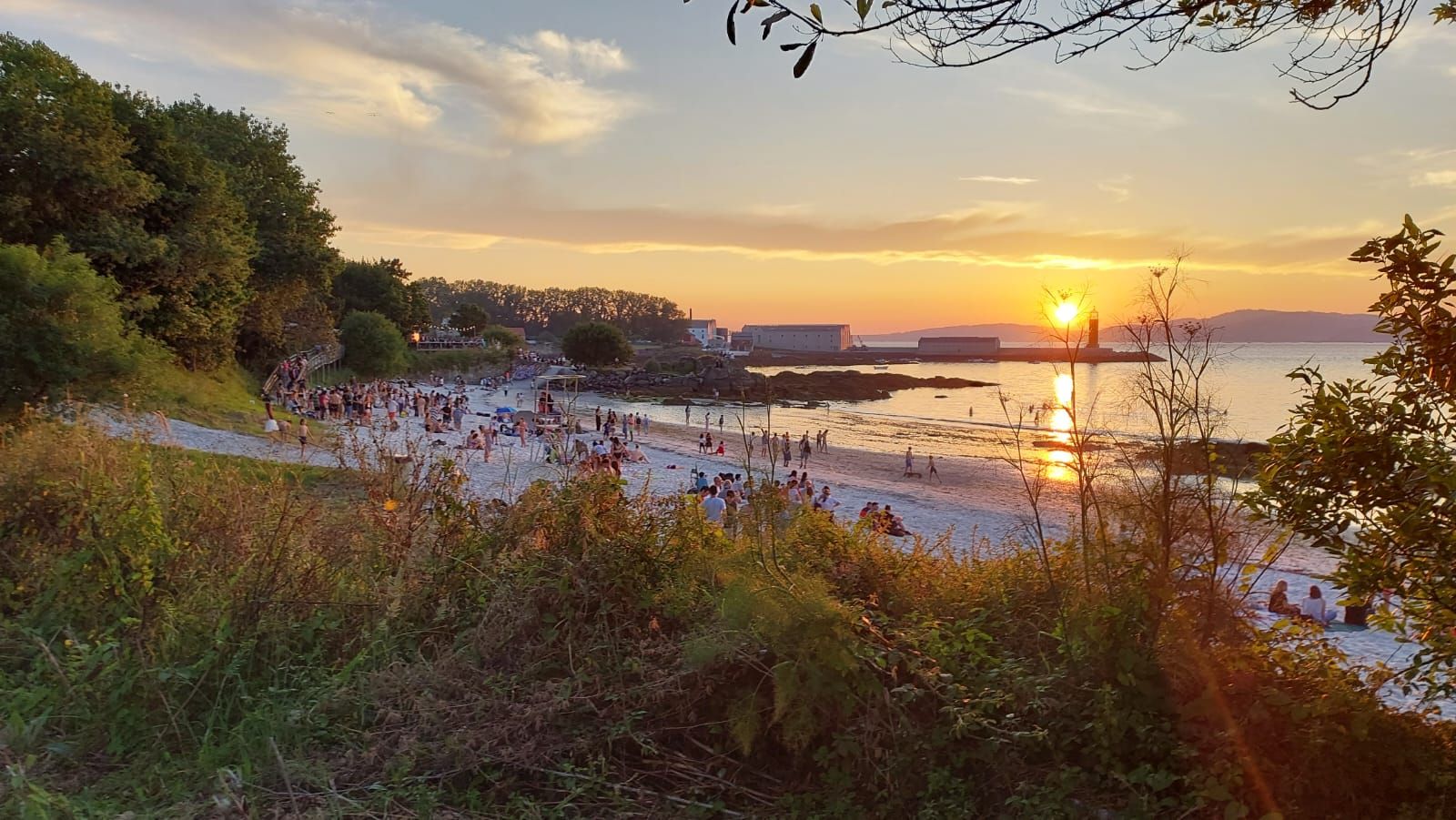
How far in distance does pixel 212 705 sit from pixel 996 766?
3.61 m

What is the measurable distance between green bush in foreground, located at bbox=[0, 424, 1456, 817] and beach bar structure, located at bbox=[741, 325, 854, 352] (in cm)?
18220

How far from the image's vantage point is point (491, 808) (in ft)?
10.1

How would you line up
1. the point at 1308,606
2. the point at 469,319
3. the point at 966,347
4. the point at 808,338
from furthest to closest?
the point at 808,338 → the point at 966,347 → the point at 469,319 → the point at 1308,606

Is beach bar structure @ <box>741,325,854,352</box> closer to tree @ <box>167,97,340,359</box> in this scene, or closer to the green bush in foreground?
tree @ <box>167,97,340,359</box>

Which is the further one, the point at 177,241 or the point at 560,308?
the point at 560,308

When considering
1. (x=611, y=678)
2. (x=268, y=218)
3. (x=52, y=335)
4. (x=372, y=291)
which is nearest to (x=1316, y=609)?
(x=611, y=678)

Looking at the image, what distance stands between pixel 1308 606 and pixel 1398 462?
10.9 metres

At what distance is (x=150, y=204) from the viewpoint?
78.0ft

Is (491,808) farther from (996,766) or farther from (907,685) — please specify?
(996,766)

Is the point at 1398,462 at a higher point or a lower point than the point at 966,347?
lower

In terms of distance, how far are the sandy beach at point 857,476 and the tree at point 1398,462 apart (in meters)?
2.53

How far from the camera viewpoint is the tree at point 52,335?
1138 centimetres

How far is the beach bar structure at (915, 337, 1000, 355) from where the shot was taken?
556 feet

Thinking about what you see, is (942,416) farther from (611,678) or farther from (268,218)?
(611,678)
